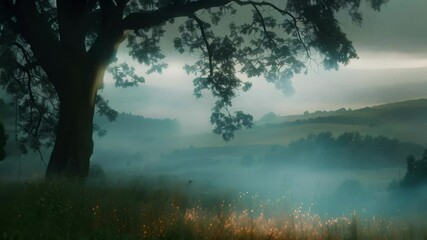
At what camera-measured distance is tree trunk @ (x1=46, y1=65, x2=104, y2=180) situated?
16.2m

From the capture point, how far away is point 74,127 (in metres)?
16.3

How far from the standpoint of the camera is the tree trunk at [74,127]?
16219 millimetres

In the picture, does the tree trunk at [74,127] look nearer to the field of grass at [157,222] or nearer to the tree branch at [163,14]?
the tree branch at [163,14]

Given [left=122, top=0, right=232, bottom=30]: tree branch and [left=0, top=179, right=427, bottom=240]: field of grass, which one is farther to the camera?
[left=122, top=0, right=232, bottom=30]: tree branch

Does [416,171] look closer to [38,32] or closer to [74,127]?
[74,127]

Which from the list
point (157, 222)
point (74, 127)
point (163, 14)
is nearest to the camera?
point (157, 222)

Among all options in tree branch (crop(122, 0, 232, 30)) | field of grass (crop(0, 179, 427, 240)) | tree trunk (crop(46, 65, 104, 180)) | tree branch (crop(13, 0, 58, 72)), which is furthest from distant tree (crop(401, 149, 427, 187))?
tree branch (crop(13, 0, 58, 72))

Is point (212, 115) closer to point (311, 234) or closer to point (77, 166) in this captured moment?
point (77, 166)

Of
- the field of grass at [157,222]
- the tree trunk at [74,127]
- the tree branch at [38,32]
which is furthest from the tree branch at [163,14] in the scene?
the field of grass at [157,222]

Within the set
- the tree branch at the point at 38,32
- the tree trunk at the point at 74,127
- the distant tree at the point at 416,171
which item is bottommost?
the distant tree at the point at 416,171

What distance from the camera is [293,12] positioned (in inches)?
678

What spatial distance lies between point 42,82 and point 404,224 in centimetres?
1701

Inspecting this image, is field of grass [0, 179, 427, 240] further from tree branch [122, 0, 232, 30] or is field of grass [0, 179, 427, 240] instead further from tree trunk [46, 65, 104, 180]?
tree branch [122, 0, 232, 30]

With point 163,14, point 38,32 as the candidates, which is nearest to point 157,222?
point 163,14
